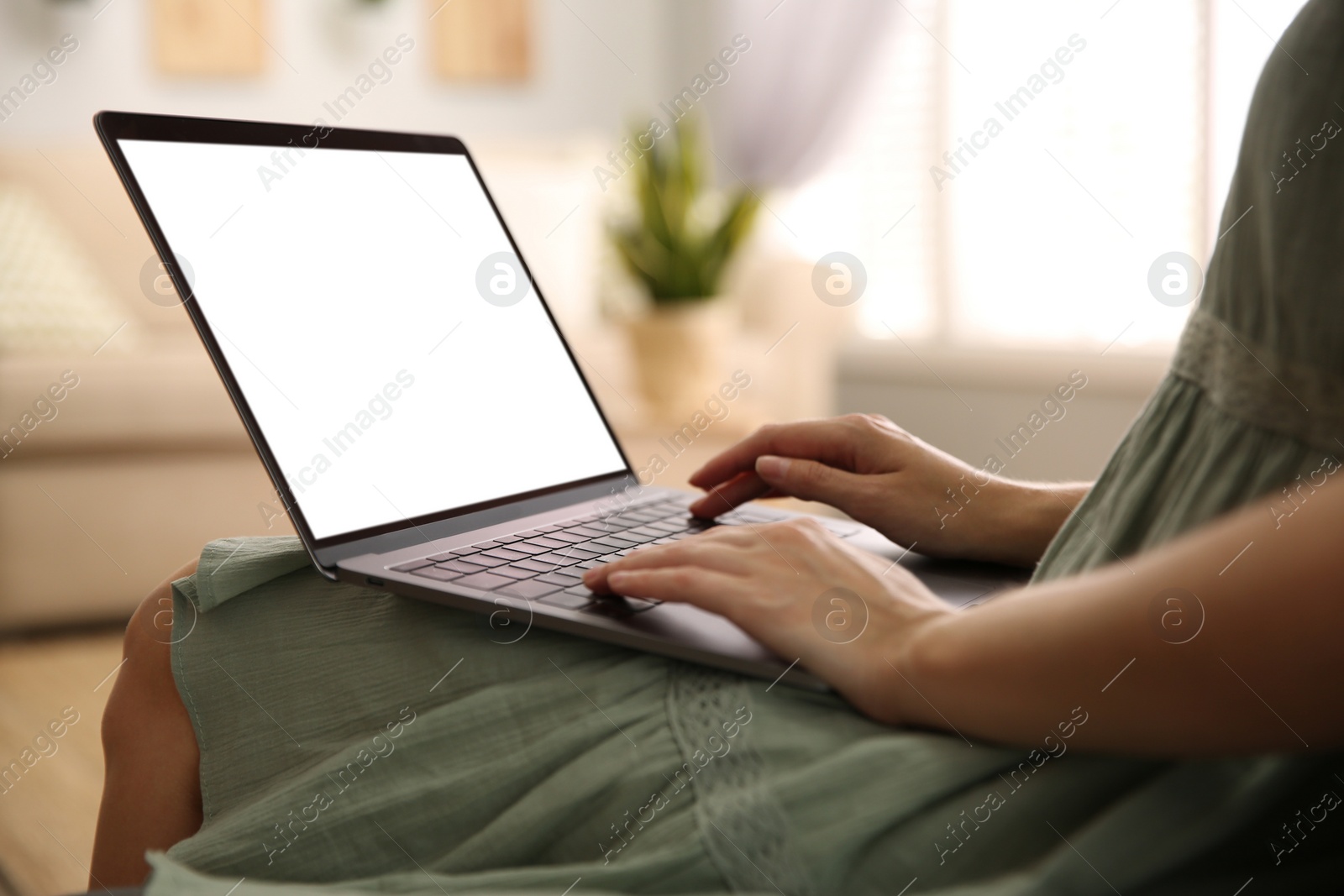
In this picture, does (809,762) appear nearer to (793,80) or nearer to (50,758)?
(50,758)

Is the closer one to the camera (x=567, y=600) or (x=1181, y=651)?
(x=1181, y=651)

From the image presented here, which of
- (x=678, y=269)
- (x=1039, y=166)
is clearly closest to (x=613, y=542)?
(x=678, y=269)

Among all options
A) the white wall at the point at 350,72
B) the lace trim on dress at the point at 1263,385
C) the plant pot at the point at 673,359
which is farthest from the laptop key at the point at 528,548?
the white wall at the point at 350,72

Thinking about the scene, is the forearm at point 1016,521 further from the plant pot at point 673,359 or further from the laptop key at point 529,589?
the plant pot at point 673,359

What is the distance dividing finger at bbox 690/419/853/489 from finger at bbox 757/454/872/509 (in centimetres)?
1

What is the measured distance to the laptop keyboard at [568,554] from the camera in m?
0.60

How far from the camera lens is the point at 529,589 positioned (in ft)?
2.02

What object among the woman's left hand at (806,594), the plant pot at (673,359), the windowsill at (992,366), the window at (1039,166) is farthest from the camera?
the windowsill at (992,366)

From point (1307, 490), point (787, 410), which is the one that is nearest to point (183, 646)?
point (1307, 490)

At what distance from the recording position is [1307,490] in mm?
447

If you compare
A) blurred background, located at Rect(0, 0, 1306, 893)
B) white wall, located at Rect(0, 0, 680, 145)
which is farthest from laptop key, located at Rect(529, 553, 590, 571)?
white wall, located at Rect(0, 0, 680, 145)

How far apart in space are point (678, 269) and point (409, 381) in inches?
82.3

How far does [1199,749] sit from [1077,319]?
3.04 meters

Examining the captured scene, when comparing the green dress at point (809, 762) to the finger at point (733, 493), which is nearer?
the green dress at point (809, 762)
